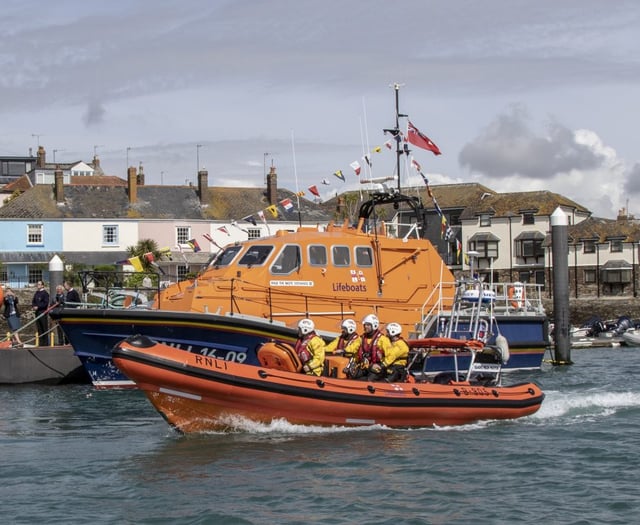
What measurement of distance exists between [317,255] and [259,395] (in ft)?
18.4

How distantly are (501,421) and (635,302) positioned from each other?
38.8 meters

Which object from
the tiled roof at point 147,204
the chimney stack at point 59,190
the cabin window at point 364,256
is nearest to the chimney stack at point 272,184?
the tiled roof at point 147,204

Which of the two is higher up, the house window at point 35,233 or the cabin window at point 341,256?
the house window at point 35,233

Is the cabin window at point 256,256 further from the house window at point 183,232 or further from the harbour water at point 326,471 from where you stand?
the house window at point 183,232

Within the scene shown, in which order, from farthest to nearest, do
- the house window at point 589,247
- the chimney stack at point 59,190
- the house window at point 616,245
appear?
the house window at point 589,247, the house window at point 616,245, the chimney stack at point 59,190

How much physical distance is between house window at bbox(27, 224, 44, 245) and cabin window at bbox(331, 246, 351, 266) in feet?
116

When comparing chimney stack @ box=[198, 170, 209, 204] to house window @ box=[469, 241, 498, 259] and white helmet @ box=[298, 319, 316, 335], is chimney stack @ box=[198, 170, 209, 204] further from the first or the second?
white helmet @ box=[298, 319, 316, 335]

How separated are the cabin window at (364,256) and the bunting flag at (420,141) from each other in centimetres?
308

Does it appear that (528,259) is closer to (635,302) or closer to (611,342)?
(635,302)

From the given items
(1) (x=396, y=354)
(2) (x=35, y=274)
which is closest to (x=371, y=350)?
(1) (x=396, y=354)

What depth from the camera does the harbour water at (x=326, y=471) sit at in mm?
9328

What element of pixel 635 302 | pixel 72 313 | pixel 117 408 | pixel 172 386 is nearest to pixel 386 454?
pixel 172 386

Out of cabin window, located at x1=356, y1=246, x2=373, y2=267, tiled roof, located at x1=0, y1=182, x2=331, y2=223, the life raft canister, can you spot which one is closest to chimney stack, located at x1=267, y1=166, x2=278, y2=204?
tiled roof, located at x1=0, y1=182, x2=331, y2=223

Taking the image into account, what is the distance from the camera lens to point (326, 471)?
10867mm
